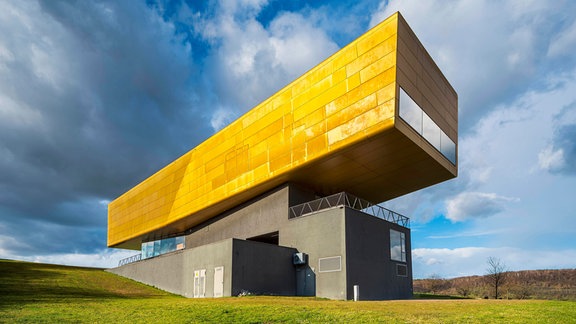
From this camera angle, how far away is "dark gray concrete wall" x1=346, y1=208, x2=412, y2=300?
25109mm

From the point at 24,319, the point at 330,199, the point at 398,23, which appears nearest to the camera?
the point at 24,319

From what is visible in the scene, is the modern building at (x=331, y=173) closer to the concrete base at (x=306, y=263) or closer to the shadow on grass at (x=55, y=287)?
the concrete base at (x=306, y=263)

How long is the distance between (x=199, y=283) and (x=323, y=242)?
8885mm

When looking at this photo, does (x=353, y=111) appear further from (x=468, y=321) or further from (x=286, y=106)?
(x=468, y=321)

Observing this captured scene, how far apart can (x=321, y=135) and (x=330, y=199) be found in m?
4.75

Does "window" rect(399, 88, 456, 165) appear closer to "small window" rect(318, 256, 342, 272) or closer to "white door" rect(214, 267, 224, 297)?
"small window" rect(318, 256, 342, 272)

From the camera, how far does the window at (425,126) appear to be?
2258cm

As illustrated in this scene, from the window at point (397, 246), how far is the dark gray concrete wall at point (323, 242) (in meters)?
6.01

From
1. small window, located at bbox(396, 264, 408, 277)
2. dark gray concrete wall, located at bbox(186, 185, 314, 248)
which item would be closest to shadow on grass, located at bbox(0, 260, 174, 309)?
dark gray concrete wall, located at bbox(186, 185, 314, 248)

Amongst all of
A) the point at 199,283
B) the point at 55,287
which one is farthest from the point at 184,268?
the point at 55,287

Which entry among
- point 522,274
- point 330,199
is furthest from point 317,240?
point 522,274

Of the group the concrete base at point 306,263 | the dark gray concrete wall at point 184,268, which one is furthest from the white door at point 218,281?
the dark gray concrete wall at point 184,268

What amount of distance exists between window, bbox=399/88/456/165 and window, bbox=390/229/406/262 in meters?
6.50

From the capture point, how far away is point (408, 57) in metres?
23.1
